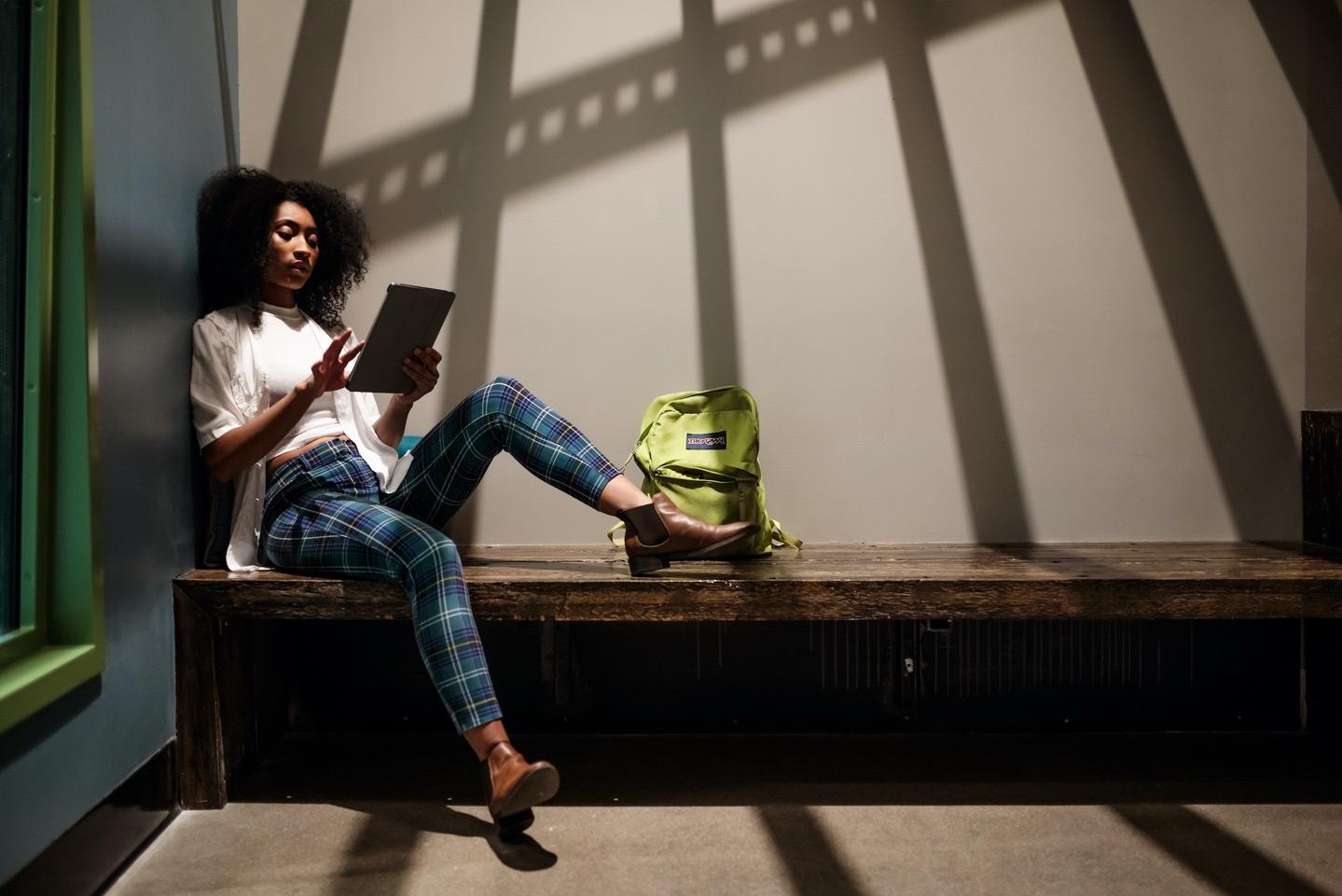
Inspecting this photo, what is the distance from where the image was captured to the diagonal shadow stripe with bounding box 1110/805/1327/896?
6.85 feet

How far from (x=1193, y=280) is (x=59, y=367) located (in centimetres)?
297

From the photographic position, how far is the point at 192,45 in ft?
8.99

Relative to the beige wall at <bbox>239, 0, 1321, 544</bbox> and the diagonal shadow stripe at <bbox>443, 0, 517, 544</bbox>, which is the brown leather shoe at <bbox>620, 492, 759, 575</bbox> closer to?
the beige wall at <bbox>239, 0, 1321, 544</bbox>

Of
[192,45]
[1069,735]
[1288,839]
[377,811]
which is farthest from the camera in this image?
[1069,735]

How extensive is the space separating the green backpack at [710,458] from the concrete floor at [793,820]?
614 millimetres

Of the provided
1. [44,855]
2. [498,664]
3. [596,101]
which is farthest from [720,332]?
[44,855]

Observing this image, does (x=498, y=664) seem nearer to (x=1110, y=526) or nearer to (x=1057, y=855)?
(x=1057, y=855)

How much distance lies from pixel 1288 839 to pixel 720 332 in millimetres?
1894

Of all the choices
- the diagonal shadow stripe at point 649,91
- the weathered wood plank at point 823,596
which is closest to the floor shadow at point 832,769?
the weathered wood plank at point 823,596

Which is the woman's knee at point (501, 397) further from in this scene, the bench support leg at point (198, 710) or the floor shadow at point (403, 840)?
the floor shadow at point (403, 840)

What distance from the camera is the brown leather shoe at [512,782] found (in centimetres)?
217

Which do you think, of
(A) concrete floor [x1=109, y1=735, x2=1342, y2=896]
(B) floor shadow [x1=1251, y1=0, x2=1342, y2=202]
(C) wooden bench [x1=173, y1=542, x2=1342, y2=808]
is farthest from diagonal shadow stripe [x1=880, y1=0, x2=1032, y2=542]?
(B) floor shadow [x1=1251, y1=0, x2=1342, y2=202]

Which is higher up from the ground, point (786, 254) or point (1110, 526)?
point (786, 254)

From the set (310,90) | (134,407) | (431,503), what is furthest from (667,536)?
(310,90)
